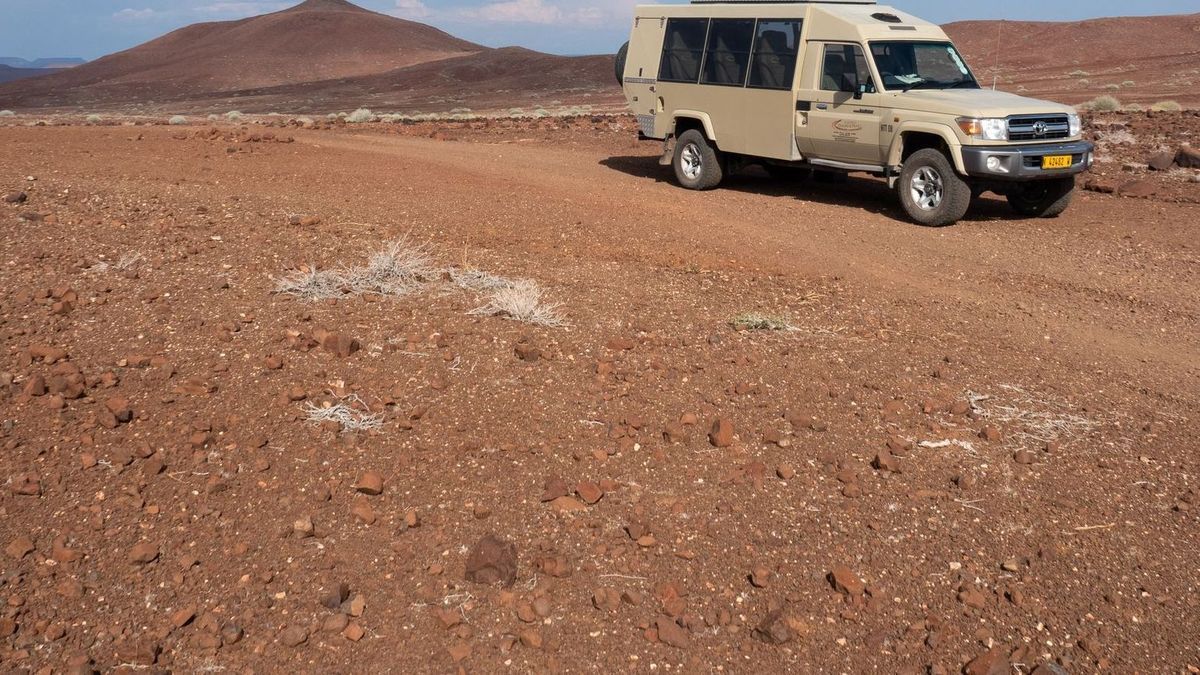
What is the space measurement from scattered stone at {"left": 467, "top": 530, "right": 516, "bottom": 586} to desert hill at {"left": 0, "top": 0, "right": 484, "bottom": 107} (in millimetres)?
65015

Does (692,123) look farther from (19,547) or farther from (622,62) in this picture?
(19,547)

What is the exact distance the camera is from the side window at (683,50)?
13.4 meters

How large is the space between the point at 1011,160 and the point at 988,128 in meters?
0.40

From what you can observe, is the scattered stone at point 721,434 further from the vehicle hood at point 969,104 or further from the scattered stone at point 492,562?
the vehicle hood at point 969,104

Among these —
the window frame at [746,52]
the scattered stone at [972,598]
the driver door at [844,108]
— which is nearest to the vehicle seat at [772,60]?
the window frame at [746,52]

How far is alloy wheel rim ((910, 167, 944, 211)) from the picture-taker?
442 inches

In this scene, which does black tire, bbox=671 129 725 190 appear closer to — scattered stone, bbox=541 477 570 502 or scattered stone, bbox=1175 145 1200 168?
scattered stone, bbox=1175 145 1200 168

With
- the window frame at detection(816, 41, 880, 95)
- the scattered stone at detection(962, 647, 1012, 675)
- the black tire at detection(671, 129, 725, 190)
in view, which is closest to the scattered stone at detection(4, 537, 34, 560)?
the scattered stone at detection(962, 647, 1012, 675)

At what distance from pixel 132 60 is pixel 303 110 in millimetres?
48155

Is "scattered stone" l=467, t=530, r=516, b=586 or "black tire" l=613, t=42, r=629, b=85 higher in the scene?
"black tire" l=613, t=42, r=629, b=85

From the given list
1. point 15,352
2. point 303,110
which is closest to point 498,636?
point 15,352

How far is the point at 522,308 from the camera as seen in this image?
6.96 meters

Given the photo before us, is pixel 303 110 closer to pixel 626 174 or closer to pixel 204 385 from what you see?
pixel 626 174

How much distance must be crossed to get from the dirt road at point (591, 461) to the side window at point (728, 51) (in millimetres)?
4456
